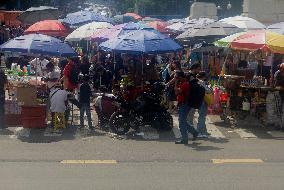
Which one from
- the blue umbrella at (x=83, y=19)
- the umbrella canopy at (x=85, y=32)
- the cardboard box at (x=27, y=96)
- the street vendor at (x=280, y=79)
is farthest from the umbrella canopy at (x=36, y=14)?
the street vendor at (x=280, y=79)

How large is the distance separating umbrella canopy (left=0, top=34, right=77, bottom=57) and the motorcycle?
2.10 meters

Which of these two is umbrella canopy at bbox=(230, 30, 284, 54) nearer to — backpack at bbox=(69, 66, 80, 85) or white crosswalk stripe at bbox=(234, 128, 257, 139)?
white crosswalk stripe at bbox=(234, 128, 257, 139)

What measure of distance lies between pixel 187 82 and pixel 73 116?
4692 mm

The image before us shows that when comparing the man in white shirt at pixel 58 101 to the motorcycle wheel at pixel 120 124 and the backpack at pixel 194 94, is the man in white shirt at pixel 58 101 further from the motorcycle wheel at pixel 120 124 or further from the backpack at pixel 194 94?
the backpack at pixel 194 94

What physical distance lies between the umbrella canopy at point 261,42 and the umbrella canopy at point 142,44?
1725mm

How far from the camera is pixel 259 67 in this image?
20891mm

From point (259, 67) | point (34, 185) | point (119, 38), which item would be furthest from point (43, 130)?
point (259, 67)

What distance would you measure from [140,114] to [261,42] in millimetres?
3675

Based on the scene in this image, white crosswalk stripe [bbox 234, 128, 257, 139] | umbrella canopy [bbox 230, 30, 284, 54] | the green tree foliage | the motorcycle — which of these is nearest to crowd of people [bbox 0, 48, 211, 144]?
the motorcycle

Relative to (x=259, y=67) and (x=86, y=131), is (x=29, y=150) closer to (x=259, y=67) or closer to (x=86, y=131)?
(x=86, y=131)

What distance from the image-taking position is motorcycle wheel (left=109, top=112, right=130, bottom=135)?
13.9 metres

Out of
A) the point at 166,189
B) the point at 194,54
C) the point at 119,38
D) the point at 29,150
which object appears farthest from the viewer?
the point at 194,54

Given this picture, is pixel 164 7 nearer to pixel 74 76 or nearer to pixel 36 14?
pixel 36 14

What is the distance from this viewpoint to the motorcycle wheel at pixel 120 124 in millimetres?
13906
